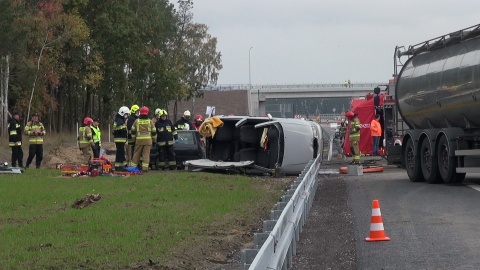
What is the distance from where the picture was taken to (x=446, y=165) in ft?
73.6

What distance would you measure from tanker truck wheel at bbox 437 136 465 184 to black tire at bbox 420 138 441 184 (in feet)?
0.45

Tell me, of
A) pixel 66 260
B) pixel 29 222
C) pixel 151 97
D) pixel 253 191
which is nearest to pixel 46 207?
pixel 29 222

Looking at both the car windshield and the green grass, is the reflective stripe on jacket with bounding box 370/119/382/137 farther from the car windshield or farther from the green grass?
Answer: the green grass

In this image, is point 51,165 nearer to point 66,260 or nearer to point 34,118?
point 34,118

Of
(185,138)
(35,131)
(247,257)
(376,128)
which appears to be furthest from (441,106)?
(247,257)

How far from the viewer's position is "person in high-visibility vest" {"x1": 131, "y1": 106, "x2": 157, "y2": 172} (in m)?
26.7

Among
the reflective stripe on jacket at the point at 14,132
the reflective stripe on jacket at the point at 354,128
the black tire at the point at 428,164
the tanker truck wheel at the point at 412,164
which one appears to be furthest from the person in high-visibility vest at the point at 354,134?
the reflective stripe on jacket at the point at 14,132

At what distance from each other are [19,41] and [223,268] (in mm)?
42066

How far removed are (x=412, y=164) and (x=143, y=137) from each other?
269 inches

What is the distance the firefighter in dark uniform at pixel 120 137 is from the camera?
2659 cm

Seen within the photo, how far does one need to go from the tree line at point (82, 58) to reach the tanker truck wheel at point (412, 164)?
29445mm

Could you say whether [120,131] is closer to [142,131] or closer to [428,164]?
[142,131]

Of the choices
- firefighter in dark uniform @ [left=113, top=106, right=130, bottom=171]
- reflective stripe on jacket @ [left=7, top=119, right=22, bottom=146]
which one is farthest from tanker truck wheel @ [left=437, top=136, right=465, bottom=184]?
reflective stripe on jacket @ [left=7, top=119, right=22, bottom=146]

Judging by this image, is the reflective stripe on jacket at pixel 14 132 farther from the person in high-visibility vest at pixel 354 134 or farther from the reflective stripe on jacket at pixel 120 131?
the person in high-visibility vest at pixel 354 134
